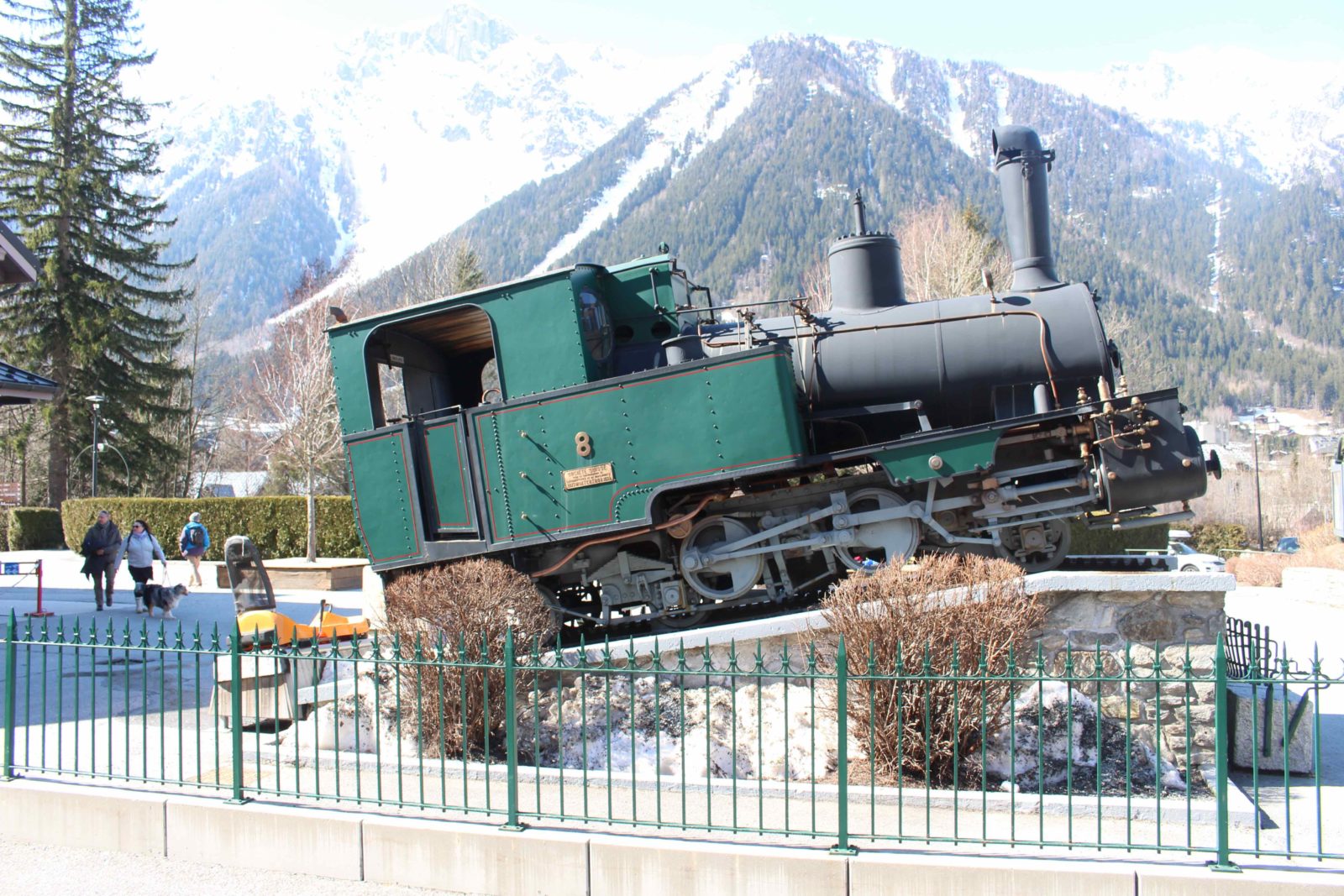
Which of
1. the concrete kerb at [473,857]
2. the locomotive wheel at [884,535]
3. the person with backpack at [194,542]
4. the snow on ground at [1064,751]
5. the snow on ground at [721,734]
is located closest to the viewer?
the concrete kerb at [473,857]

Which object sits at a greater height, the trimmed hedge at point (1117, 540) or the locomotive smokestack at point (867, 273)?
the locomotive smokestack at point (867, 273)

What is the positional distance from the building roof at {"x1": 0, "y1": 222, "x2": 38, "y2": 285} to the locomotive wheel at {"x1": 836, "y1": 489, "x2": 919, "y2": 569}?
10751 millimetres

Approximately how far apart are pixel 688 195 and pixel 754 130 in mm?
23224

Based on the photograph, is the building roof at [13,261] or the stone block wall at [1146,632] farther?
the building roof at [13,261]

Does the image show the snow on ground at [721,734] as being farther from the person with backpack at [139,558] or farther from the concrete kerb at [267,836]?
the person with backpack at [139,558]

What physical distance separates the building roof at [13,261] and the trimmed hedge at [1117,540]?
20194 mm

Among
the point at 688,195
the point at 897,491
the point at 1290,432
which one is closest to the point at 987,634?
the point at 897,491

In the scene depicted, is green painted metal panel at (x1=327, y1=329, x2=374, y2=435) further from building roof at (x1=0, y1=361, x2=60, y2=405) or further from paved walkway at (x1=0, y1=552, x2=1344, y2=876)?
building roof at (x1=0, y1=361, x2=60, y2=405)

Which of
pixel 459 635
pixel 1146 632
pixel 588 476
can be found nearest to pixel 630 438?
pixel 588 476

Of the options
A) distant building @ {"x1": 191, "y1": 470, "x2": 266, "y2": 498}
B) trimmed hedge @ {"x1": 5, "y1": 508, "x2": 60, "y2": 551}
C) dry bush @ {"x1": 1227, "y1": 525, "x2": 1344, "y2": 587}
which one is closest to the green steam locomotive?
dry bush @ {"x1": 1227, "y1": 525, "x2": 1344, "y2": 587}

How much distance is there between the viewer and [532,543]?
26.4 feet

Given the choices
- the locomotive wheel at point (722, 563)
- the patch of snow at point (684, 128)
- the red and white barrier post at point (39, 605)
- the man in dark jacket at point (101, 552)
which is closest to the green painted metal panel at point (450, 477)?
the locomotive wheel at point (722, 563)

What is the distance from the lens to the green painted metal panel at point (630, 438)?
Result: 7434mm

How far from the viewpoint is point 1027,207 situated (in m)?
8.05
